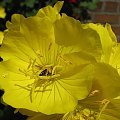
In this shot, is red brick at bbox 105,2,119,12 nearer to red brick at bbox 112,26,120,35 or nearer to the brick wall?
the brick wall

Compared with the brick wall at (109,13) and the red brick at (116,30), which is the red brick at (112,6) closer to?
the brick wall at (109,13)

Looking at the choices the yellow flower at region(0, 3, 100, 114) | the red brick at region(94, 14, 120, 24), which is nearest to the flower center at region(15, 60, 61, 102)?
the yellow flower at region(0, 3, 100, 114)

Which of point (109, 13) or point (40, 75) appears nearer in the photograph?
point (40, 75)

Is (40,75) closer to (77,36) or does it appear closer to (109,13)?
(77,36)

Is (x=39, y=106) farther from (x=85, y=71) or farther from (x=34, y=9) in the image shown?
(x=34, y=9)

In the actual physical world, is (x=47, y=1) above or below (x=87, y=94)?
below

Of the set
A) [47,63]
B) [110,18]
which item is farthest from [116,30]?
[47,63]

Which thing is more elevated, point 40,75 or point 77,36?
point 77,36

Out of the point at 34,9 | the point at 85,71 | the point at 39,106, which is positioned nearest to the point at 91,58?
the point at 85,71
